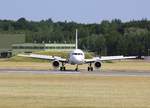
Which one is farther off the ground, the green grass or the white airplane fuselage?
the white airplane fuselage

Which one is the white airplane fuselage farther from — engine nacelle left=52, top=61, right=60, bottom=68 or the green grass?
the green grass

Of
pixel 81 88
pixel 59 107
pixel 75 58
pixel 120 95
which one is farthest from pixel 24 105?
pixel 75 58

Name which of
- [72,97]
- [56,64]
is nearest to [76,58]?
[56,64]

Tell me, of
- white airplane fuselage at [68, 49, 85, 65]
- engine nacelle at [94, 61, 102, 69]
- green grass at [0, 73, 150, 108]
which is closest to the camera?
green grass at [0, 73, 150, 108]

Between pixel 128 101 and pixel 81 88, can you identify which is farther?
pixel 81 88

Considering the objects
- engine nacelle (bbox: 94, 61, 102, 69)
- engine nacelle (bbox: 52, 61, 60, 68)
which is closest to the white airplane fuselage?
engine nacelle (bbox: 52, 61, 60, 68)

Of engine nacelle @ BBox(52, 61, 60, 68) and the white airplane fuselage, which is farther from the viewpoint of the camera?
engine nacelle @ BBox(52, 61, 60, 68)

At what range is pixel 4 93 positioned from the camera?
126 feet

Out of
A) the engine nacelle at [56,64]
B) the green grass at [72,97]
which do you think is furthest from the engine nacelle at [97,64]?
the green grass at [72,97]

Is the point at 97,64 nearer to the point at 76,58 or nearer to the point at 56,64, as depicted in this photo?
the point at 76,58

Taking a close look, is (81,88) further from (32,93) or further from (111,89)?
(32,93)

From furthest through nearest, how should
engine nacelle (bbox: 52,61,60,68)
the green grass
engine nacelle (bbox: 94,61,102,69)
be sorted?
1. engine nacelle (bbox: 94,61,102,69)
2. engine nacelle (bbox: 52,61,60,68)
3. the green grass

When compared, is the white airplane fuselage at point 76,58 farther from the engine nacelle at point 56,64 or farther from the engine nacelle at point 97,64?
the engine nacelle at point 97,64

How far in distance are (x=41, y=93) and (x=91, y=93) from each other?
9.75 ft
